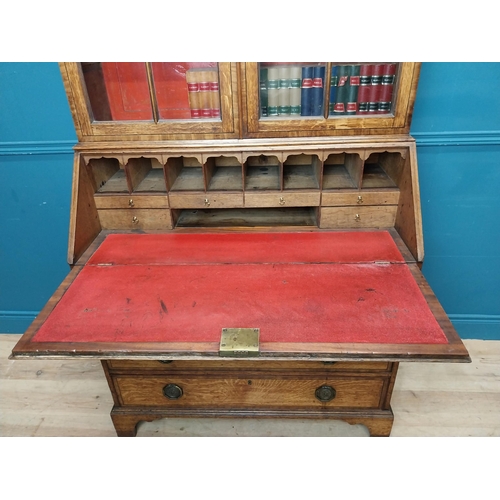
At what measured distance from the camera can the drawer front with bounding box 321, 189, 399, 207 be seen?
6.05 ft

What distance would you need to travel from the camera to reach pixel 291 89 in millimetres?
1721

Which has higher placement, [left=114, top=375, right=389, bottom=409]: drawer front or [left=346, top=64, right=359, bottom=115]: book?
[left=346, top=64, right=359, bottom=115]: book

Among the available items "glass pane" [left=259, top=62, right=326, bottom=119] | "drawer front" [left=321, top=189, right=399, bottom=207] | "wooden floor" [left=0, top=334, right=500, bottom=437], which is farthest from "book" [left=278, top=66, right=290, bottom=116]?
"wooden floor" [left=0, top=334, right=500, bottom=437]

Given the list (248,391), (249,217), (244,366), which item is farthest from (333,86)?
(248,391)

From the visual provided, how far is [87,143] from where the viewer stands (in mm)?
1795

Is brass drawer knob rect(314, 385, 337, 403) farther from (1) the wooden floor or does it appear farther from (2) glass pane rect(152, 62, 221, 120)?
(2) glass pane rect(152, 62, 221, 120)

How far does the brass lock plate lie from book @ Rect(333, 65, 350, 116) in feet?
3.40

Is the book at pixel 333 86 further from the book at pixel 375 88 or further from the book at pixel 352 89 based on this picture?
the book at pixel 375 88

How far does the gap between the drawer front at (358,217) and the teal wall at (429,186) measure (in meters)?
0.42

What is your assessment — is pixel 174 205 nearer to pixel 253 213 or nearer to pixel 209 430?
pixel 253 213

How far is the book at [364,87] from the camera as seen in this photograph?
1683 millimetres

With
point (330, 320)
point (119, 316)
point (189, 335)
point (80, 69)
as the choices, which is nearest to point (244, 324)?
point (189, 335)

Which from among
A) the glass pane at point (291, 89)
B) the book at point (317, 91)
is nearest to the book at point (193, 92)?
the glass pane at point (291, 89)

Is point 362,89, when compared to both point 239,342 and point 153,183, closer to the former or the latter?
point 153,183
